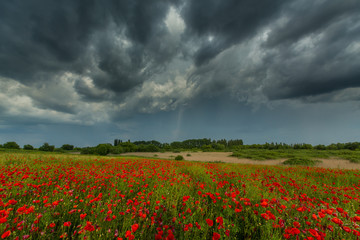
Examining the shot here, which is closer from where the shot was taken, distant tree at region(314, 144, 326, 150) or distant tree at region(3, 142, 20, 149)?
distant tree at region(3, 142, 20, 149)

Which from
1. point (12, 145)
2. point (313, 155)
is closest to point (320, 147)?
point (313, 155)

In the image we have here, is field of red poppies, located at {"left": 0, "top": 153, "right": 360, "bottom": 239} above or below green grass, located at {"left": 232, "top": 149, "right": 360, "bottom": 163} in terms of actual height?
above

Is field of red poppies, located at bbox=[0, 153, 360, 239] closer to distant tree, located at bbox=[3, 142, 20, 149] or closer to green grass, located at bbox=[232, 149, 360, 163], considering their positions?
green grass, located at bbox=[232, 149, 360, 163]

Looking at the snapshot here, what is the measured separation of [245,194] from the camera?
12.8ft

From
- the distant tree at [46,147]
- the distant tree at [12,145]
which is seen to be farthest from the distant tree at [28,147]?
the distant tree at [46,147]

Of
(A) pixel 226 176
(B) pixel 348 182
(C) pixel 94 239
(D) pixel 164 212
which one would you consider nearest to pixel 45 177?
(C) pixel 94 239

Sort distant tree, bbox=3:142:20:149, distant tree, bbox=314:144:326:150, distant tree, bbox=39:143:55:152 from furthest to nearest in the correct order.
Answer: distant tree, bbox=314:144:326:150, distant tree, bbox=39:143:55:152, distant tree, bbox=3:142:20:149

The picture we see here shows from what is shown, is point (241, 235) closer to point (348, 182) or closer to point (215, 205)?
point (215, 205)

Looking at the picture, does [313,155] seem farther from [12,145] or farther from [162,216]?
[12,145]

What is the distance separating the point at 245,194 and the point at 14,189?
650 centimetres

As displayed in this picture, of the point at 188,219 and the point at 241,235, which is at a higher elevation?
the point at 188,219

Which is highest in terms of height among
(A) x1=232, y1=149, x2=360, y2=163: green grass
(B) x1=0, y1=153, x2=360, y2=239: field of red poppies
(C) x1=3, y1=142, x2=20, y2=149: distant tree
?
(C) x1=3, y1=142, x2=20, y2=149: distant tree

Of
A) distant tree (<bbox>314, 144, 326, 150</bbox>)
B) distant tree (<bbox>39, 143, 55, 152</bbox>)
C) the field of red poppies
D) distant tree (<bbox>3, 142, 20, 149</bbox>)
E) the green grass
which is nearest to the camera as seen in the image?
the field of red poppies

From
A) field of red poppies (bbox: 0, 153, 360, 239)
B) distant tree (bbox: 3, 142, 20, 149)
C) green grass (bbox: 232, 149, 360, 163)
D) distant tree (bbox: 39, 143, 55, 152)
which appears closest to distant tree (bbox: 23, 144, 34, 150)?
distant tree (bbox: 3, 142, 20, 149)
